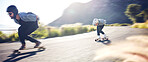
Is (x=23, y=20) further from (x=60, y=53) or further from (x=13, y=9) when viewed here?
(x=60, y=53)

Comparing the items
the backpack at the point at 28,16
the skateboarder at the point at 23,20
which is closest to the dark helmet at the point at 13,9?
the skateboarder at the point at 23,20

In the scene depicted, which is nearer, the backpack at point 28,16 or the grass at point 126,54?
the grass at point 126,54

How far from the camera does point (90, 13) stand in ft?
369

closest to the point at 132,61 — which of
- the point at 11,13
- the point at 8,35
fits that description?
the point at 11,13

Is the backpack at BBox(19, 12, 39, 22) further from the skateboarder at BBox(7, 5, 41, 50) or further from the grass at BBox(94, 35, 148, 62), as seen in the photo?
the grass at BBox(94, 35, 148, 62)

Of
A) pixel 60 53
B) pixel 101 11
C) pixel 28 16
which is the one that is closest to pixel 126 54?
pixel 60 53

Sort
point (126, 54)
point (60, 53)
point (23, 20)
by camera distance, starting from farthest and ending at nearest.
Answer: point (23, 20) < point (60, 53) < point (126, 54)

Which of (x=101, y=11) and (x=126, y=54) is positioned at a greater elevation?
(x=101, y=11)

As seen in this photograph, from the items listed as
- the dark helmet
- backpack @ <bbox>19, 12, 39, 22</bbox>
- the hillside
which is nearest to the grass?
backpack @ <bbox>19, 12, 39, 22</bbox>

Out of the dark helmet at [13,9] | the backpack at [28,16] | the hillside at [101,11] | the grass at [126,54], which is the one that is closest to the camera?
the grass at [126,54]

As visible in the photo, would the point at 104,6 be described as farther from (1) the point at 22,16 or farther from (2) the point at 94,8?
(1) the point at 22,16

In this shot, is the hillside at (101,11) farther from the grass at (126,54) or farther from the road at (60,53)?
the grass at (126,54)

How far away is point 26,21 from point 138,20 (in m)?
43.3

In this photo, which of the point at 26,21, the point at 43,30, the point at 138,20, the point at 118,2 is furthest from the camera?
the point at 118,2
